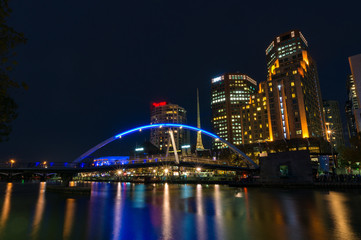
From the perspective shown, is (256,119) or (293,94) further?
(256,119)

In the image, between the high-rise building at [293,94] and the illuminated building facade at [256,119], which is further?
the illuminated building facade at [256,119]

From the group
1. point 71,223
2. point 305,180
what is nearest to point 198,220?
point 71,223

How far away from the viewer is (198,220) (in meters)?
19.0

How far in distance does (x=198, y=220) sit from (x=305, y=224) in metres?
7.84

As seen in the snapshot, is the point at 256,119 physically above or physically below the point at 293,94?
below

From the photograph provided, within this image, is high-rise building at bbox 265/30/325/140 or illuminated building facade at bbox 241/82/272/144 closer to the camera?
high-rise building at bbox 265/30/325/140

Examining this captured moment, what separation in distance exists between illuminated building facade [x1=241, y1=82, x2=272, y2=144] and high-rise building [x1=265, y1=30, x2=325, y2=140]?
17.8 ft

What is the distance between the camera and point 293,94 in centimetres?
14712

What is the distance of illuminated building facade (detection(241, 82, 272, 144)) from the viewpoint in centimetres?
16012

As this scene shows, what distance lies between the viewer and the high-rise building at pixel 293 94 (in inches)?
5595

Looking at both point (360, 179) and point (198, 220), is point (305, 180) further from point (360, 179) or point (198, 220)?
point (198, 220)

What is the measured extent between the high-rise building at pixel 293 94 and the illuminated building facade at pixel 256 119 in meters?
5.42

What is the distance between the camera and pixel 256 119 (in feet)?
547

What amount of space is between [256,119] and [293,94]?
98.8 ft
